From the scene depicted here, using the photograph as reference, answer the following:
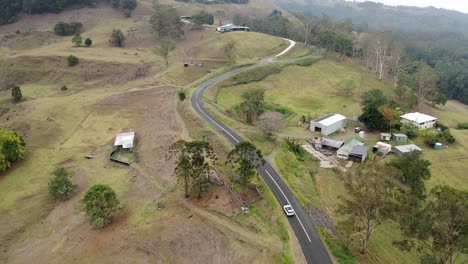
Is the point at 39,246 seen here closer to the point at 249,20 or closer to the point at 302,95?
the point at 302,95

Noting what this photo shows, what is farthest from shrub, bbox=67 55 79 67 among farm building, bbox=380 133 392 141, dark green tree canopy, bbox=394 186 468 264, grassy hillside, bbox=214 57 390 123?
dark green tree canopy, bbox=394 186 468 264

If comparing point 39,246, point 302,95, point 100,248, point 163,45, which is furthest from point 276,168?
point 163,45

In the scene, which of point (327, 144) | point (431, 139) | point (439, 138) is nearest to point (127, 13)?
point (327, 144)

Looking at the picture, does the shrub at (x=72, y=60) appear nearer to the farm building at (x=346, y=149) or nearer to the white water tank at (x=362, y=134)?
the farm building at (x=346, y=149)

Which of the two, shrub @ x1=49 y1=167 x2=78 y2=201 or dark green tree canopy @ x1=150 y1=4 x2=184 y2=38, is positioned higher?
dark green tree canopy @ x1=150 y1=4 x2=184 y2=38

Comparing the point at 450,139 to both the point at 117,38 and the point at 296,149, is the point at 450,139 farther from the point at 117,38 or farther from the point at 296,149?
the point at 117,38

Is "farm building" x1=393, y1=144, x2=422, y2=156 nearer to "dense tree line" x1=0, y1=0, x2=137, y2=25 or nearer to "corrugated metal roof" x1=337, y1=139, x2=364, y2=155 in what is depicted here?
"corrugated metal roof" x1=337, y1=139, x2=364, y2=155

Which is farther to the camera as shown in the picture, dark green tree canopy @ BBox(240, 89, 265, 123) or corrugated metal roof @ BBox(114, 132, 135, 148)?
dark green tree canopy @ BBox(240, 89, 265, 123)
